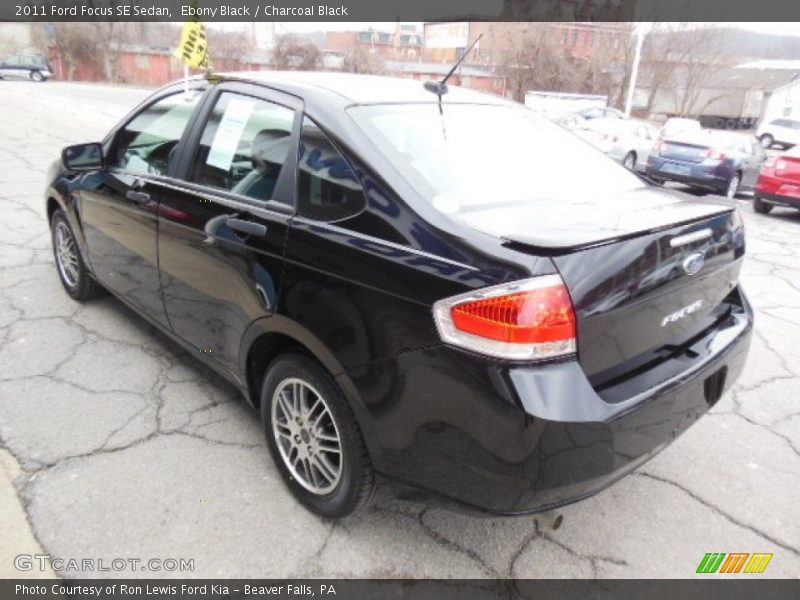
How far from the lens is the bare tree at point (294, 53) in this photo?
50.3 meters

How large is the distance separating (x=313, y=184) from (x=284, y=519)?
4.35 ft

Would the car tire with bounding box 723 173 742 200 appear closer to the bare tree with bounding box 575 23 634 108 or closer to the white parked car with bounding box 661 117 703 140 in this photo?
the white parked car with bounding box 661 117 703 140

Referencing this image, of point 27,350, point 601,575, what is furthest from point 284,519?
point 27,350

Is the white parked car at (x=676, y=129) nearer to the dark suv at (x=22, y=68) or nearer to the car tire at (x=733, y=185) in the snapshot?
the car tire at (x=733, y=185)

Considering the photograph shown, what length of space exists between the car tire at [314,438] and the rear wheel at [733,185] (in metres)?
11.8

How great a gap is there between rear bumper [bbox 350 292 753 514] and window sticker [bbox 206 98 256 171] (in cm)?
128

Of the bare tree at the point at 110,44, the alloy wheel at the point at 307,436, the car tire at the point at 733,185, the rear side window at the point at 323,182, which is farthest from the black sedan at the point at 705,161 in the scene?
the bare tree at the point at 110,44

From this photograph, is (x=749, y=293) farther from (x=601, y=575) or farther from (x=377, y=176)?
(x=377, y=176)

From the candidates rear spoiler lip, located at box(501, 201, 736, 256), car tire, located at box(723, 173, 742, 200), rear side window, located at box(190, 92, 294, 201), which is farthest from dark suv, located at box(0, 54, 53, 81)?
rear spoiler lip, located at box(501, 201, 736, 256)

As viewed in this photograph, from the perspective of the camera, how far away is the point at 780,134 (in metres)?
34.0

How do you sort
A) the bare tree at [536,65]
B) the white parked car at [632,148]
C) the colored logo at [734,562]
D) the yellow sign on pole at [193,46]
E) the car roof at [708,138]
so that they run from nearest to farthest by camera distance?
the colored logo at [734,562]
the yellow sign on pole at [193,46]
the car roof at [708,138]
the white parked car at [632,148]
the bare tree at [536,65]

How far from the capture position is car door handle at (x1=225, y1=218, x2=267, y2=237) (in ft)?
7.56

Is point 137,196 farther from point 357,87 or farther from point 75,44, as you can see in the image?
point 75,44

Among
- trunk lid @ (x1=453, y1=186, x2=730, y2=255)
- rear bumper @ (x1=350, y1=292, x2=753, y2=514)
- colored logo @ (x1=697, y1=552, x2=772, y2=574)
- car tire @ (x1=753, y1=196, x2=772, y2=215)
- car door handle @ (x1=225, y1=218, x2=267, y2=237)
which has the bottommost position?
car tire @ (x1=753, y1=196, x2=772, y2=215)
